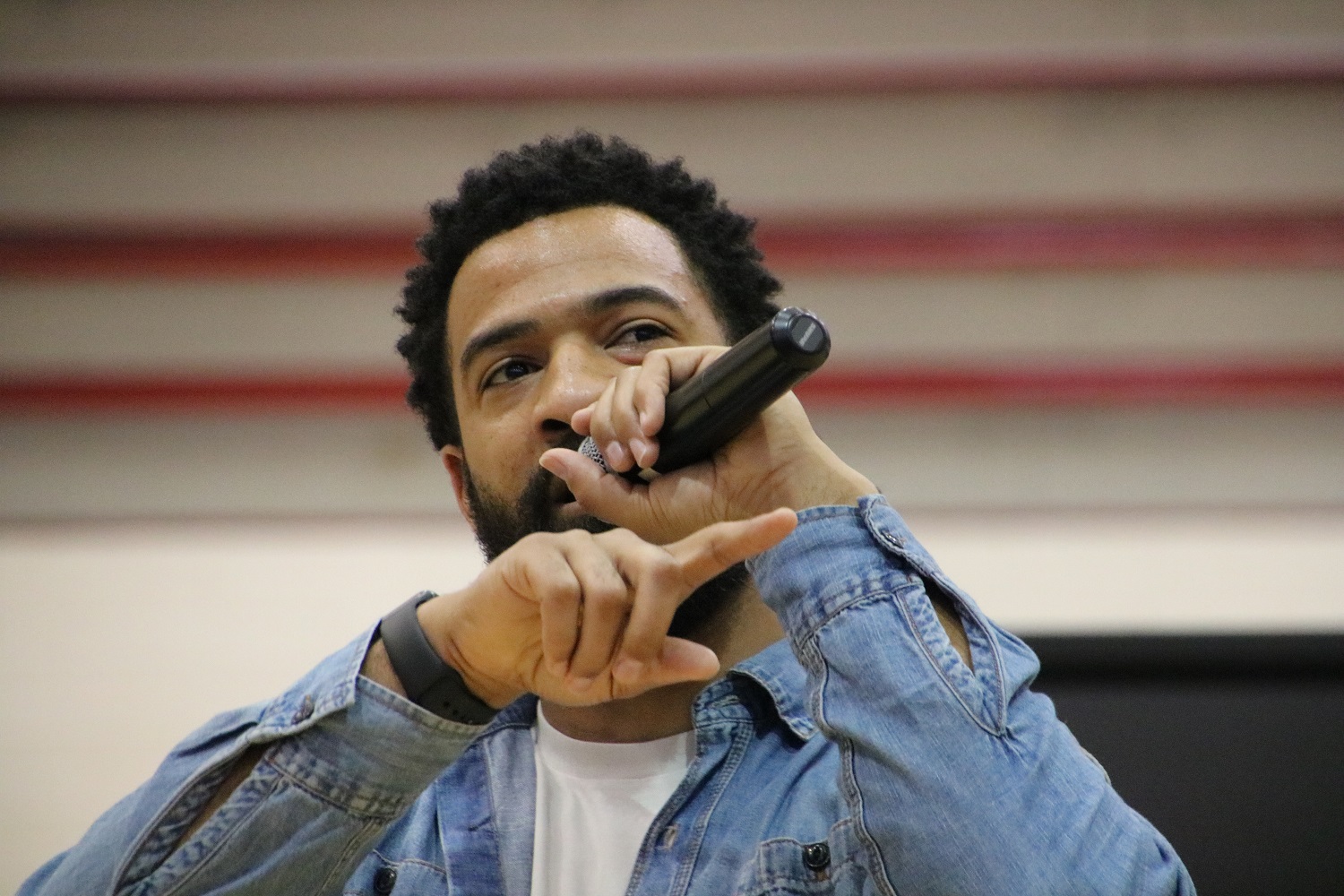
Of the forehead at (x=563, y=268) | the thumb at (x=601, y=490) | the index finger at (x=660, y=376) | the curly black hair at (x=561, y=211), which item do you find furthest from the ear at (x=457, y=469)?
the index finger at (x=660, y=376)

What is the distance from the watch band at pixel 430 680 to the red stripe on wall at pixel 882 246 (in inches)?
48.3

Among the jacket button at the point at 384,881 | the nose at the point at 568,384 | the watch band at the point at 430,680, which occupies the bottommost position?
the jacket button at the point at 384,881

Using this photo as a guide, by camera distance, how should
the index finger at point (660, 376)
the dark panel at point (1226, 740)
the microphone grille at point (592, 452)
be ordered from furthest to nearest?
the dark panel at point (1226, 740) < the microphone grille at point (592, 452) < the index finger at point (660, 376)

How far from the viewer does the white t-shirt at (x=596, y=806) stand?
3.44ft

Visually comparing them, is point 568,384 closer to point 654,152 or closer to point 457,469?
point 457,469

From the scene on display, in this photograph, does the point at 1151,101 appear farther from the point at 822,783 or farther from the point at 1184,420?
the point at 822,783

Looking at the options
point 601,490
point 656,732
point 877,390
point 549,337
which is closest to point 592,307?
point 549,337

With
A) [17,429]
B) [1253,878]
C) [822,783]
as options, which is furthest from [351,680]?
[17,429]

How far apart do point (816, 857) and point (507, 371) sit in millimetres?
590

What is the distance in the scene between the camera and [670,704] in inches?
45.0

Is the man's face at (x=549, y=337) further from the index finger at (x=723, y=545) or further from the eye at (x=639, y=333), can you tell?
the index finger at (x=723, y=545)

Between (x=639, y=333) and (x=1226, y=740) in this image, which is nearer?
(x=639, y=333)

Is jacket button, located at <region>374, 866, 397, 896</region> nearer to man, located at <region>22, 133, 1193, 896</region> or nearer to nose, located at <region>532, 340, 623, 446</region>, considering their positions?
man, located at <region>22, 133, 1193, 896</region>

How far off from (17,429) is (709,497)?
1576mm
